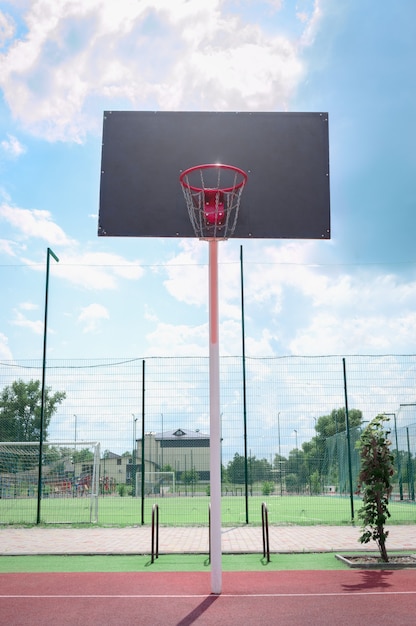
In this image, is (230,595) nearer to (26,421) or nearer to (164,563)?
(164,563)

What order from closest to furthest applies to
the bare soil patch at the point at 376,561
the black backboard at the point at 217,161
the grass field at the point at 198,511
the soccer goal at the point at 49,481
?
the black backboard at the point at 217,161 → the bare soil patch at the point at 376,561 → the grass field at the point at 198,511 → the soccer goal at the point at 49,481

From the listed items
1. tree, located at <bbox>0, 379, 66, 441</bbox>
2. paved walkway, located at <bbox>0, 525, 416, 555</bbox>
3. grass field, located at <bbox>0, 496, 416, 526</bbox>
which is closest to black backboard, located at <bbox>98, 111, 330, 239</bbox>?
paved walkway, located at <bbox>0, 525, 416, 555</bbox>

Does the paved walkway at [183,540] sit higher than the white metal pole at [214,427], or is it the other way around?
the white metal pole at [214,427]

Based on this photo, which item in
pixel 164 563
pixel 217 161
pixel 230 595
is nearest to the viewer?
pixel 230 595

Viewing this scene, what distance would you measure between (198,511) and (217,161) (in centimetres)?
1313

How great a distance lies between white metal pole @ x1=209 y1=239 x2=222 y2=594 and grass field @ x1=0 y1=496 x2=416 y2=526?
24.9ft

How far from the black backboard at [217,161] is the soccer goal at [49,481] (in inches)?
388

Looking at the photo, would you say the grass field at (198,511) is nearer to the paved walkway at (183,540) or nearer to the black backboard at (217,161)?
the paved walkway at (183,540)

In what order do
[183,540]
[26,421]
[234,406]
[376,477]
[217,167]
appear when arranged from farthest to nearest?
1. [26,421]
2. [234,406]
3. [183,540]
4. [376,477]
5. [217,167]

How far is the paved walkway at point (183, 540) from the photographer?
32.2ft

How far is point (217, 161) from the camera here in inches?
306

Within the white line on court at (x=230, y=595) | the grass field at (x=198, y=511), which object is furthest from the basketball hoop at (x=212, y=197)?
the grass field at (x=198, y=511)

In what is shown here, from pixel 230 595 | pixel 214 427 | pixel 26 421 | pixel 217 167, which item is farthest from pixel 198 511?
pixel 217 167

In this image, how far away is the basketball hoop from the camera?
7355 millimetres
